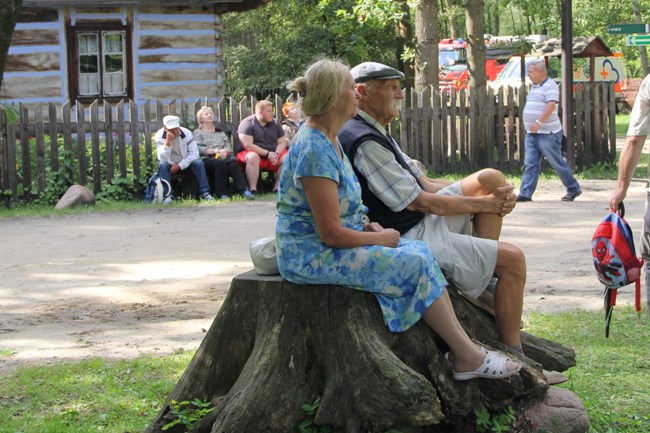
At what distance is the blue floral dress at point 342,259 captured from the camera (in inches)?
179

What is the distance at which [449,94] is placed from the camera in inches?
716

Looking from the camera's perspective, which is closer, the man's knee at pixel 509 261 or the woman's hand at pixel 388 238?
the woman's hand at pixel 388 238

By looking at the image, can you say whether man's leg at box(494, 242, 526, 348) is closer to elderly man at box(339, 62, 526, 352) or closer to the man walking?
elderly man at box(339, 62, 526, 352)

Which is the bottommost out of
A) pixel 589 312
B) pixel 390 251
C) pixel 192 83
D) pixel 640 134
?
pixel 589 312

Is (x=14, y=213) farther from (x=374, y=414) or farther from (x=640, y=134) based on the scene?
(x=374, y=414)

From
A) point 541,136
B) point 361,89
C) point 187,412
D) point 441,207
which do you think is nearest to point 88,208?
point 541,136

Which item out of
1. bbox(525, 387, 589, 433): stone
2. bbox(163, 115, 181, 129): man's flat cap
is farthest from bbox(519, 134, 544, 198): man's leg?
bbox(525, 387, 589, 433): stone

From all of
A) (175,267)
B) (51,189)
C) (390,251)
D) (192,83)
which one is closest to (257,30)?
(192,83)

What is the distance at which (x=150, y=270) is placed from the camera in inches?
389

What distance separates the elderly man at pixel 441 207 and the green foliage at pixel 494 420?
1.29 feet

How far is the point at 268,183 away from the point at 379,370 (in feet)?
39.7

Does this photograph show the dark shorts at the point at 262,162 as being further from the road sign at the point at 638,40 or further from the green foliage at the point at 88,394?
the green foliage at the point at 88,394

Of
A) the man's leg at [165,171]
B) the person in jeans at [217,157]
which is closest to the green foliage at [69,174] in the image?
the man's leg at [165,171]

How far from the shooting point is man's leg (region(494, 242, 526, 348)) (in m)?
4.96
